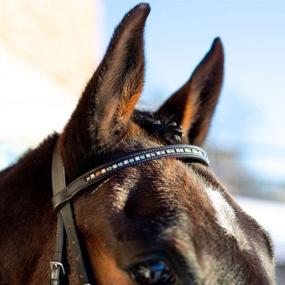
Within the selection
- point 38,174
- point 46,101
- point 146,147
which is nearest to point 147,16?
point 146,147

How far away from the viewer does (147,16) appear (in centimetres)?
166

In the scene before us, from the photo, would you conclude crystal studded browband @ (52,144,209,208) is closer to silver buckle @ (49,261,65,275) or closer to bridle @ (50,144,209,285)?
bridle @ (50,144,209,285)

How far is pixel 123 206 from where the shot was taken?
1640mm

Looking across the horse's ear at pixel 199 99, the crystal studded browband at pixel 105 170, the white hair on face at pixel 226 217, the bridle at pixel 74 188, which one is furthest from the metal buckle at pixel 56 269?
the horse's ear at pixel 199 99

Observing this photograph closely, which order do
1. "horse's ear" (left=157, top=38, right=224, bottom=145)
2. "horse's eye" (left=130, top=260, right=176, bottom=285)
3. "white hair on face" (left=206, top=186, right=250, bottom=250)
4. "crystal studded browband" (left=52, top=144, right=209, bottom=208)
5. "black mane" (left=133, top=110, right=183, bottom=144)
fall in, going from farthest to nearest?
"horse's ear" (left=157, top=38, right=224, bottom=145) → "black mane" (left=133, top=110, right=183, bottom=144) → "crystal studded browband" (left=52, top=144, right=209, bottom=208) → "white hair on face" (left=206, top=186, right=250, bottom=250) → "horse's eye" (left=130, top=260, right=176, bottom=285)

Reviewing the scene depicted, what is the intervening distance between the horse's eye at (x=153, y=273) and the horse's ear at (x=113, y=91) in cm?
43

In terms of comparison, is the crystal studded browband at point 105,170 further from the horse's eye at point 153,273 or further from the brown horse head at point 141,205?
the horse's eye at point 153,273

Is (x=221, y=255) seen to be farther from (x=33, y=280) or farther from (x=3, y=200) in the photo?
(x=3, y=200)

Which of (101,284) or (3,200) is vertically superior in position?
(3,200)

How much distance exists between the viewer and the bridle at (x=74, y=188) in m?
1.66

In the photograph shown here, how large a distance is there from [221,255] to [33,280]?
1.99ft

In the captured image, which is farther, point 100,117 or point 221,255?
point 100,117

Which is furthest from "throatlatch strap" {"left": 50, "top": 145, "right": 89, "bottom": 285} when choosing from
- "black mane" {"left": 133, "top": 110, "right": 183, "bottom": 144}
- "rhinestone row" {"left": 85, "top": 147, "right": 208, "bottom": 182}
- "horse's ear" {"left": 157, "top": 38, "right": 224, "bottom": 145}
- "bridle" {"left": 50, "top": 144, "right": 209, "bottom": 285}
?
"horse's ear" {"left": 157, "top": 38, "right": 224, "bottom": 145}

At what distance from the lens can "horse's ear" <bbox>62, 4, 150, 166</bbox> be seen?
5.43 feet
